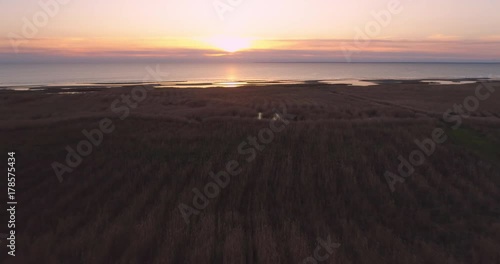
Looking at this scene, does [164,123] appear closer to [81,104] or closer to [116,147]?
[116,147]

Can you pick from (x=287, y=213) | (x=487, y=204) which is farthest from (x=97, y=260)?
(x=487, y=204)

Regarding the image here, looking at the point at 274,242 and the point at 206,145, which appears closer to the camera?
the point at 274,242

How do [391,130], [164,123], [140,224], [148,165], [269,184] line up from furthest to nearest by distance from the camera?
1. [164,123]
2. [391,130]
3. [148,165]
4. [269,184]
5. [140,224]

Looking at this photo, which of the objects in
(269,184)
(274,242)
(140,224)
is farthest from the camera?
(269,184)

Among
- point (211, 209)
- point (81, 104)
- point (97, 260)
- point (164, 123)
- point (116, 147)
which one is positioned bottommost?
point (97, 260)

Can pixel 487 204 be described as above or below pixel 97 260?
above

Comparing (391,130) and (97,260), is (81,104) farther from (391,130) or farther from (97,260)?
(97,260)

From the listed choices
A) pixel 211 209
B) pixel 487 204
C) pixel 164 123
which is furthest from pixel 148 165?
pixel 487 204
